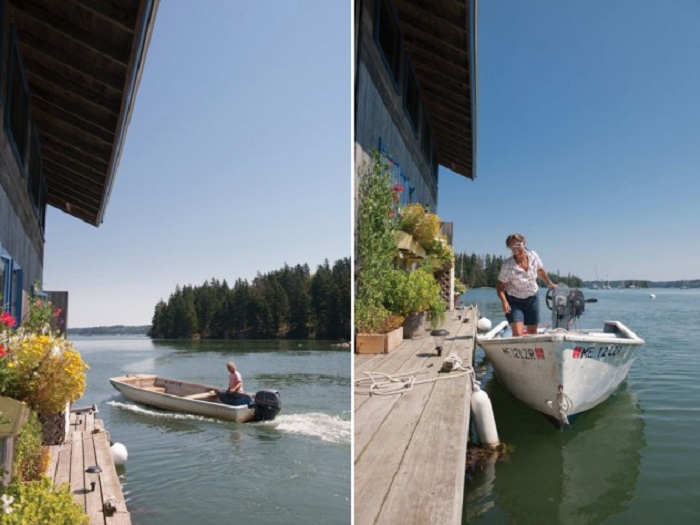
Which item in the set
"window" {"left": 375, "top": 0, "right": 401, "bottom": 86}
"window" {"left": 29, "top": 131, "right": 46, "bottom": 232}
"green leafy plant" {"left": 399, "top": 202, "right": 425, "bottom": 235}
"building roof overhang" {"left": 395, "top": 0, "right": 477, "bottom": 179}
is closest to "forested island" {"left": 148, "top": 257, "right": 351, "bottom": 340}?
"building roof overhang" {"left": 395, "top": 0, "right": 477, "bottom": 179}

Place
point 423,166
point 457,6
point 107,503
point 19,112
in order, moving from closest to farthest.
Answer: point 107,503 < point 19,112 < point 457,6 < point 423,166

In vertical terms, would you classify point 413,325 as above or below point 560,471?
above

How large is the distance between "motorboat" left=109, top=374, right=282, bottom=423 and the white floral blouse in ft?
39.3

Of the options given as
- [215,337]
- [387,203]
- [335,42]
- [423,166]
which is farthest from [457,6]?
[215,337]

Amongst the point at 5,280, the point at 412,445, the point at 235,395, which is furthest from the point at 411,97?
the point at 235,395

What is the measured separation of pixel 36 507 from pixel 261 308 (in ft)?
209

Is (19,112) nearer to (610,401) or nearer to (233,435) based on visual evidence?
(610,401)

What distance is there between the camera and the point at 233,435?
17531mm

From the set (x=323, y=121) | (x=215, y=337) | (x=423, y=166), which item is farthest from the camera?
(x=215, y=337)

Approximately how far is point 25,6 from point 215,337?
61.2 m

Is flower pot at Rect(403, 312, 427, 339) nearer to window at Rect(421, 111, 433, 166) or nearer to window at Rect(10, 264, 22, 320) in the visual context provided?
window at Rect(10, 264, 22, 320)

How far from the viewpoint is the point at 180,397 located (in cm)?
1830

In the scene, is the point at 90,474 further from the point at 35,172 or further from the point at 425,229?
the point at 425,229

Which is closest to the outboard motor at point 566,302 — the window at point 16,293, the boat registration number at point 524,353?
the boat registration number at point 524,353
